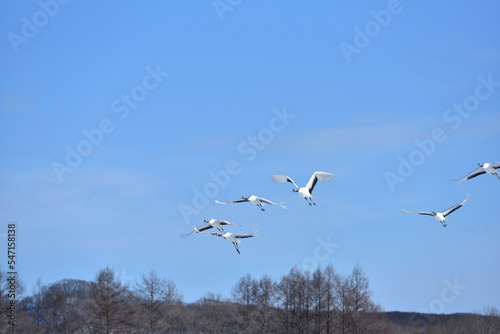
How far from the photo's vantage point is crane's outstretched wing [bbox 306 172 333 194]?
4603 centimetres

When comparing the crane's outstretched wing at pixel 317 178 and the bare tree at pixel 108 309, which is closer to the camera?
the crane's outstretched wing at pixel 317 178

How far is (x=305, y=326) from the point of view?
93125 millimetres

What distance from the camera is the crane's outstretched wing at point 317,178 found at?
46.0 meters

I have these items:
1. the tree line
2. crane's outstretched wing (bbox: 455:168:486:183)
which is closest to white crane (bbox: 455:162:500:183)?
crane's outstretched wing (bbox: 455:168:486:183)

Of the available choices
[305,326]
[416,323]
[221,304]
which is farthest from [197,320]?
[416,323]

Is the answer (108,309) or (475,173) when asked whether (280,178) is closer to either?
(475,173)

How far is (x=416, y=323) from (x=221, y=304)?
66.7 metres

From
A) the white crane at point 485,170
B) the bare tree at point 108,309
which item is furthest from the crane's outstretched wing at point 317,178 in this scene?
the bare tree at point 108,309

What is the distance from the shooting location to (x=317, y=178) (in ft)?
155

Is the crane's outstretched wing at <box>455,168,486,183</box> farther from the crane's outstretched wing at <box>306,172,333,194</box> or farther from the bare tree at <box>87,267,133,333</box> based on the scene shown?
the bare tree at <box>87,267,133,333</box>

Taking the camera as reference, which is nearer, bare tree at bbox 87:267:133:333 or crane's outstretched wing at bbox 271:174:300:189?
crane's outstretched wing at bbox 271:174:300:189

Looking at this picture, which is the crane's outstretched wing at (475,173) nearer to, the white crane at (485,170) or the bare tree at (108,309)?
the white crane at (485,170)

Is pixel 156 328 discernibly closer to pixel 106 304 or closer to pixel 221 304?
pixel 106 304

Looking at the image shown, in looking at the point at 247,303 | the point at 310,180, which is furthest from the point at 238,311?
the point at 310,180
